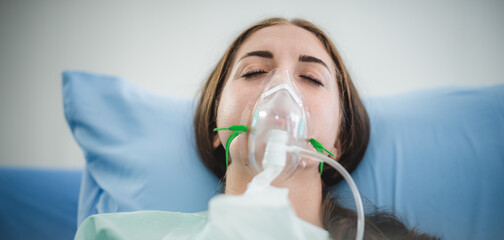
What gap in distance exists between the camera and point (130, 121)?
1415 millimetres

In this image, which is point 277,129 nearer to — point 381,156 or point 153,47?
point 381,156

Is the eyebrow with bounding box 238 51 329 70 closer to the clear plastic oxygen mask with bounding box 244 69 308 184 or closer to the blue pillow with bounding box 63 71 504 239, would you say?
the clear plastic oxygen mask with bounding box 244 69 308 184

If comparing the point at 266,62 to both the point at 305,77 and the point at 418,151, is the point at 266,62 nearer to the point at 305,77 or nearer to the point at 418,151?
the point at 305,77

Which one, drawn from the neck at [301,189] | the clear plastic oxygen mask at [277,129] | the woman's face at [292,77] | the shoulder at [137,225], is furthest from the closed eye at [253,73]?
the shoulder at [137,225]

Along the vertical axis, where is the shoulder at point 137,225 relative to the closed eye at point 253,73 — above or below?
below

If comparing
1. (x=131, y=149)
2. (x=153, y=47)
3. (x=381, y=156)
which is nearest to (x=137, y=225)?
(x=131, y=149)

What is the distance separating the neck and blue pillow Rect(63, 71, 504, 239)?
0.28m

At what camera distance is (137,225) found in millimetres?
854

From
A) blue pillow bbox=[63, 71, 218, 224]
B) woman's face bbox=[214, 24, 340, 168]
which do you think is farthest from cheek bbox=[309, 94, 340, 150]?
blue pillow bbox=[63, 71, 218, 224]

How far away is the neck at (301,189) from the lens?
92 centimetres

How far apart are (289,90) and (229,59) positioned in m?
0.42

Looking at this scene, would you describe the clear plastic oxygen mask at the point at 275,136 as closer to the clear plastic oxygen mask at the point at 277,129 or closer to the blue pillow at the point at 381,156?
the clear plastic oxygen mask at the point at 277,129

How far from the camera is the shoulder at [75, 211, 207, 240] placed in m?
0.79

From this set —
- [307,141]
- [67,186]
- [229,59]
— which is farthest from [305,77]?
[67,186]
